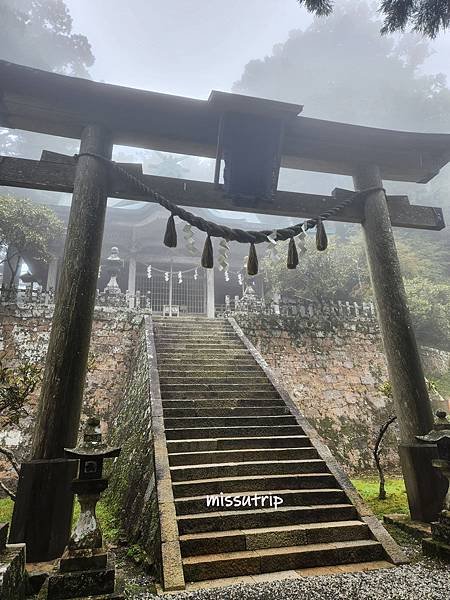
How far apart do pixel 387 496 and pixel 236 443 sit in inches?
144

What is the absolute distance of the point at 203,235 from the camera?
19.9 m

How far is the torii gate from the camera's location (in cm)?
390

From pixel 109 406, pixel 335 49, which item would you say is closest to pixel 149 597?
pixel 109 406

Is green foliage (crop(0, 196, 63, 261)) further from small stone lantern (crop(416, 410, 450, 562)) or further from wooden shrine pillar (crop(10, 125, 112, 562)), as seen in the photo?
small stone lantern (crop(416, 410, 450, 562))

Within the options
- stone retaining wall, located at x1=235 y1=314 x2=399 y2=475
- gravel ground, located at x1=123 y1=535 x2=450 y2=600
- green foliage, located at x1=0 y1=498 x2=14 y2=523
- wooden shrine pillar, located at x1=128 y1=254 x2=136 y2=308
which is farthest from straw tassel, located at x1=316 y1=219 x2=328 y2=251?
wooden shrine pillar, located at x1=128 y1=254 x2=136 y2=308

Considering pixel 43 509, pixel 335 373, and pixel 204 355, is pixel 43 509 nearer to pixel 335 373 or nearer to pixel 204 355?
pixel 204 355

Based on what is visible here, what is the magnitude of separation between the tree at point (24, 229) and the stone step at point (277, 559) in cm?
1256

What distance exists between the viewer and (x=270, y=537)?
3.90 metres

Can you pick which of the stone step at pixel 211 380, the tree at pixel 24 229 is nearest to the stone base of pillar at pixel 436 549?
the stone step at pixel 211 380

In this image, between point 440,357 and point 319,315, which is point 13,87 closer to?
point 319,315

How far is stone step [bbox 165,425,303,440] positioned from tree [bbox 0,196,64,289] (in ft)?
34.0

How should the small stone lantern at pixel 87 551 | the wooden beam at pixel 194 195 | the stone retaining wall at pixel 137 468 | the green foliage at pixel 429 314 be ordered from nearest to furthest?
the small stone lantern at pixel 87 551 → the stone retaining wall at pixel 137 468 → the wooden beam at pixel 194 195 → the green foliage at pixel 429 314

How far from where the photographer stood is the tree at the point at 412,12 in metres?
5.15

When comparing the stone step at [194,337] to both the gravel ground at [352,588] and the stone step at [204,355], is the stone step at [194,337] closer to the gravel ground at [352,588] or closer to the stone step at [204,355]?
the stone step at [204,355]
